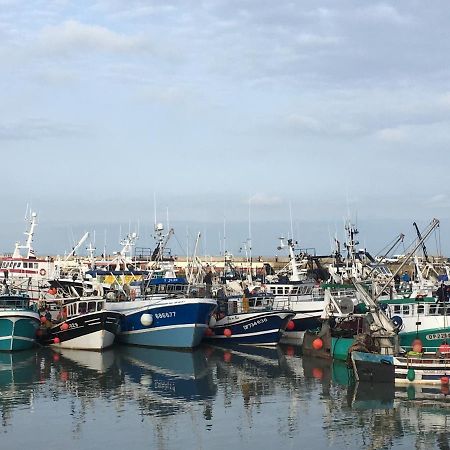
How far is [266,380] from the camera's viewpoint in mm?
28750

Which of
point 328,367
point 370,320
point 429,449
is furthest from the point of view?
point 328,367

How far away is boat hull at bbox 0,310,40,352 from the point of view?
1426 inches

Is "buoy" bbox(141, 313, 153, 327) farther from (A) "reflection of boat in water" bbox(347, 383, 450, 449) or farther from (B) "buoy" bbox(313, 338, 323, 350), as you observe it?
(A) "reflection of boat in water" bbox(347, 383, 450, 449)

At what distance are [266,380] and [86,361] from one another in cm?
939

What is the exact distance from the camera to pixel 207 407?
78.4ft

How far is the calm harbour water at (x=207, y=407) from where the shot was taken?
1995cm

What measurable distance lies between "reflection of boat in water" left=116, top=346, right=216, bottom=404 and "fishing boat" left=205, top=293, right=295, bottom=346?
2739 mm

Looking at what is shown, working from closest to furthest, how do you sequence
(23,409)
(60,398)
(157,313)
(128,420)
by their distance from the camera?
(128,420)
(23,409)
(60,398)
(157,313)

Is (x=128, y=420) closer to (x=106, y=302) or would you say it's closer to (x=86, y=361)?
(x=86, y=361)

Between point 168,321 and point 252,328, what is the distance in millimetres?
4506

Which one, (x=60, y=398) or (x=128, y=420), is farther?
(x=60, y=398)

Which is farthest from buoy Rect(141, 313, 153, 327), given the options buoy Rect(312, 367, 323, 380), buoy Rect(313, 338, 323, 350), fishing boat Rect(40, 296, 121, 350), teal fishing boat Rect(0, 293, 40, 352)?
buoy Rect(312, 367, 323, 380)

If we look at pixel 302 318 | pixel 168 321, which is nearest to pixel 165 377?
pixel 168 321

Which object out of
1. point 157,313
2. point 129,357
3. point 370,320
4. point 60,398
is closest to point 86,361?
point 129,357
